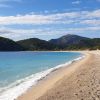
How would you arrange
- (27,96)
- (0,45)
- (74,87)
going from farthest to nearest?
(0,45), (74,87), (27,96)

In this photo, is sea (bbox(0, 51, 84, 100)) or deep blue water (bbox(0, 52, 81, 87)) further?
deep blue water (bbox(0, 52, 81, 87))

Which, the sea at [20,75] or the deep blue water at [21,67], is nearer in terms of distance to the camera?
the sea at [20,75]

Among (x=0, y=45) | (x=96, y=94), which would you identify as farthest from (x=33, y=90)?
(x=0, y=45)

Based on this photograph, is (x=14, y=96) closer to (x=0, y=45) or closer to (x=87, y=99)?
(x=87, y=99)

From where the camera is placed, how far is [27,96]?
13289mm

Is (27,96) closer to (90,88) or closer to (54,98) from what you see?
(54,98)

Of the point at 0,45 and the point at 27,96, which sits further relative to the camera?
the point at 0,45

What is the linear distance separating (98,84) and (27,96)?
157 inches

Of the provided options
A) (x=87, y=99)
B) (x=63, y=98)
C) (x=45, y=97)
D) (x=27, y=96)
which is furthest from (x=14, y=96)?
(x=87, y=99)

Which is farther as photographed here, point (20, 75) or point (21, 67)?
point (21, 67)

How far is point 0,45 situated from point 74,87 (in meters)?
188

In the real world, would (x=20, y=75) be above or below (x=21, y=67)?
above

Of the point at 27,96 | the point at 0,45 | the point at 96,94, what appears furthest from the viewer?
the point at 0,45

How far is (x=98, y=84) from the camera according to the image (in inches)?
597
